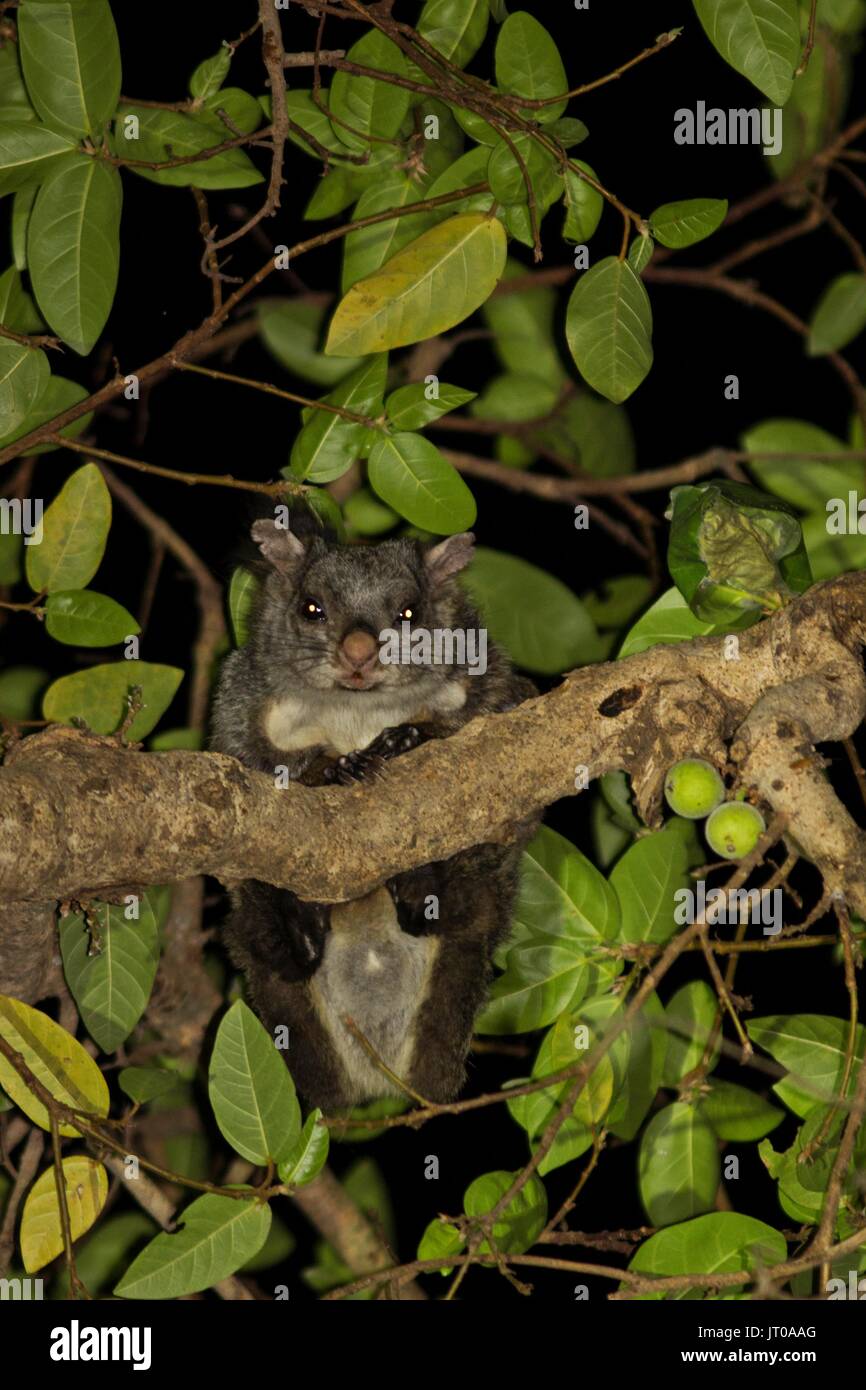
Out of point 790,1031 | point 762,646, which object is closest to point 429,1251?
point 790,1031

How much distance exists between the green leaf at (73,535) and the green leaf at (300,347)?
3.09ft

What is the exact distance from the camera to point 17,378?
2.95 metres

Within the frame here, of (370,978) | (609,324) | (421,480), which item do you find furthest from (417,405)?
(370,978)

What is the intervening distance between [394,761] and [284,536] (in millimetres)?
874

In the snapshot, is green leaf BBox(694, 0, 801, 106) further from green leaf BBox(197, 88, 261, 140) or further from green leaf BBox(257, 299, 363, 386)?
green leaf BBox(257, 299, 363, 386)

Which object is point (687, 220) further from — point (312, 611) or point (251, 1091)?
point (251, 1091)

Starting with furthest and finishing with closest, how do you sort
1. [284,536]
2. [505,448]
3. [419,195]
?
[505,448] → [284,536] → [419,195]

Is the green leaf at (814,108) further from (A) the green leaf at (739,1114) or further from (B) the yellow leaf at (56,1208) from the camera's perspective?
(B) the yellow leaf at (56,1208)

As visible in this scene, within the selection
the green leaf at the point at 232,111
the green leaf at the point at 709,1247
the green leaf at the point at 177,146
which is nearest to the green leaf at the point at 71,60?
the green leaf at the point at 177,146

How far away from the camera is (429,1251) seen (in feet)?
9.31

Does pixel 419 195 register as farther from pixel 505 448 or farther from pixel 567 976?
pixel 567 976

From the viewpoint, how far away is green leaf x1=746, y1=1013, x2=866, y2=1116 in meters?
2.74

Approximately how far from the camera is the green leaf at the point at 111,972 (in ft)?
10.3

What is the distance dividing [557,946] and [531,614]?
840mm
